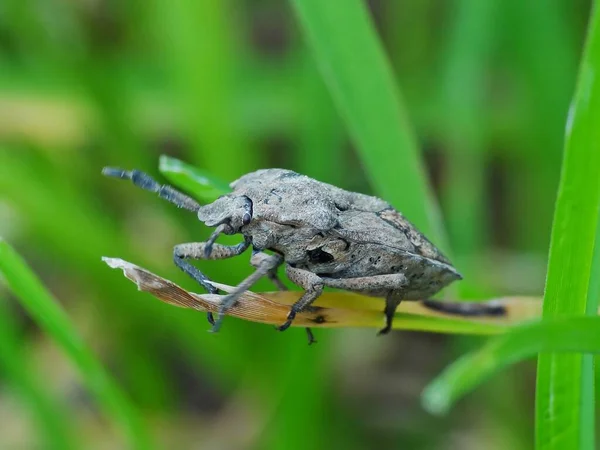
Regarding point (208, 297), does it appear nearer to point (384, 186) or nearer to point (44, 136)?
point (384, 186)

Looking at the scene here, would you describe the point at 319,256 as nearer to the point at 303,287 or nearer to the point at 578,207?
the point at 303,287

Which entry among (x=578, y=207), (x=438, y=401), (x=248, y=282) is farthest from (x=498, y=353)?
(x=248, y=282)

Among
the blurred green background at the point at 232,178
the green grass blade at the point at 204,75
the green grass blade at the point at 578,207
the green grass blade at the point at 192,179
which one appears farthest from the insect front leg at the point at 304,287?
the green grass blade at the point at 204,75

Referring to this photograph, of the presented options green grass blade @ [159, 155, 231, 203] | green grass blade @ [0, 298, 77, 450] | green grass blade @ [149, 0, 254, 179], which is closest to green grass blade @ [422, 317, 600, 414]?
green grass blade @ [159, 155, 231, 203]

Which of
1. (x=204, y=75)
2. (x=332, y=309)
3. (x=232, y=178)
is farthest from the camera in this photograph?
(x=232, y=178)

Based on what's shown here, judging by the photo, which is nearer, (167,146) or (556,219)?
(556,219)

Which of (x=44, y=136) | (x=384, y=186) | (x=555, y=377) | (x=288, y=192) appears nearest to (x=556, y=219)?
(x=555, y=377)

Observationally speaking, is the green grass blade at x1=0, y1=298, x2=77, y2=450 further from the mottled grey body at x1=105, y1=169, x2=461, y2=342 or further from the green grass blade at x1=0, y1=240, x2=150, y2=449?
the mottled grey body at x1=105, y1=169, x2=461, y2=342
